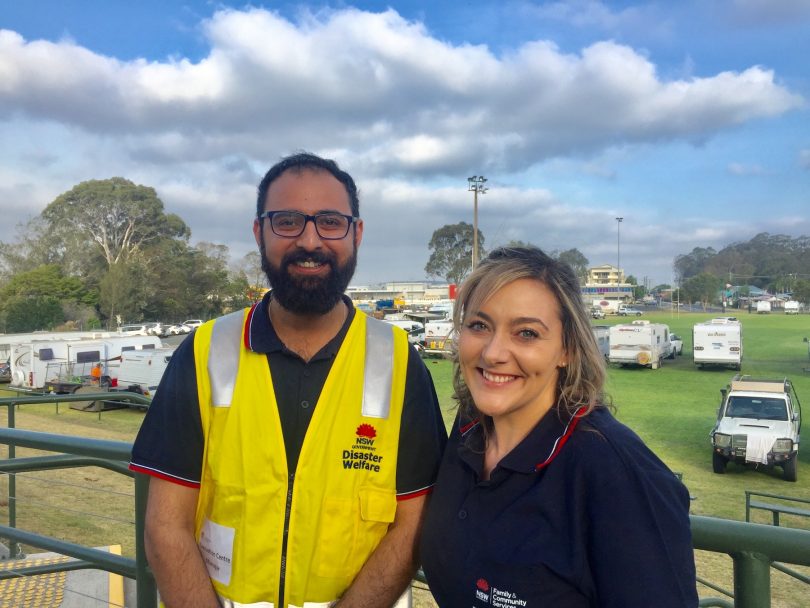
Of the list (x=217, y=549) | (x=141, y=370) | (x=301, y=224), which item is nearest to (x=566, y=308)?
(x=301, y=224)

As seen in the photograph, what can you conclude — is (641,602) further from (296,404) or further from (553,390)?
(296,404)

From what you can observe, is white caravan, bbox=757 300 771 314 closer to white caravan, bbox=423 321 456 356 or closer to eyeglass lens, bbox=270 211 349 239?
white caravan, bbox=423 321 456 356

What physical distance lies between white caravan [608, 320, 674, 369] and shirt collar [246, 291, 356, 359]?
29046 mm

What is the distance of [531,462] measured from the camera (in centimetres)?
163

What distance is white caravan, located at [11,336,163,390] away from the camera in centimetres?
2083

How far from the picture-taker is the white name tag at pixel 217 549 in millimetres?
1929

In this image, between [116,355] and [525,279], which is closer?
[525,279]

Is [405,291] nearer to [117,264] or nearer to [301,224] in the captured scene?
[117,264]

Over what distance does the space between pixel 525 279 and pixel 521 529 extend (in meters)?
0.64

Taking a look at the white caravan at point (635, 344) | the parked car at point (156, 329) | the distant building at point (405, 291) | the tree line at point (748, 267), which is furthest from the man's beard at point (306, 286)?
the tree line at point (748, 267)

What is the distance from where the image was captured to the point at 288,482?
74.5 inches

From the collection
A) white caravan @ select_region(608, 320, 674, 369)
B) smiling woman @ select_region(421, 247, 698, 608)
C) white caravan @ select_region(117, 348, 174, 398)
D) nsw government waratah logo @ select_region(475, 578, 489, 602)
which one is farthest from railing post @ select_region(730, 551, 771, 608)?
white caravan @ select_region(608, 320, 674, 369)

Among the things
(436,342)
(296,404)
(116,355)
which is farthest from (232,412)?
(436,342)

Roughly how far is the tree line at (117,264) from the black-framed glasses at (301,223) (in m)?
43.9
